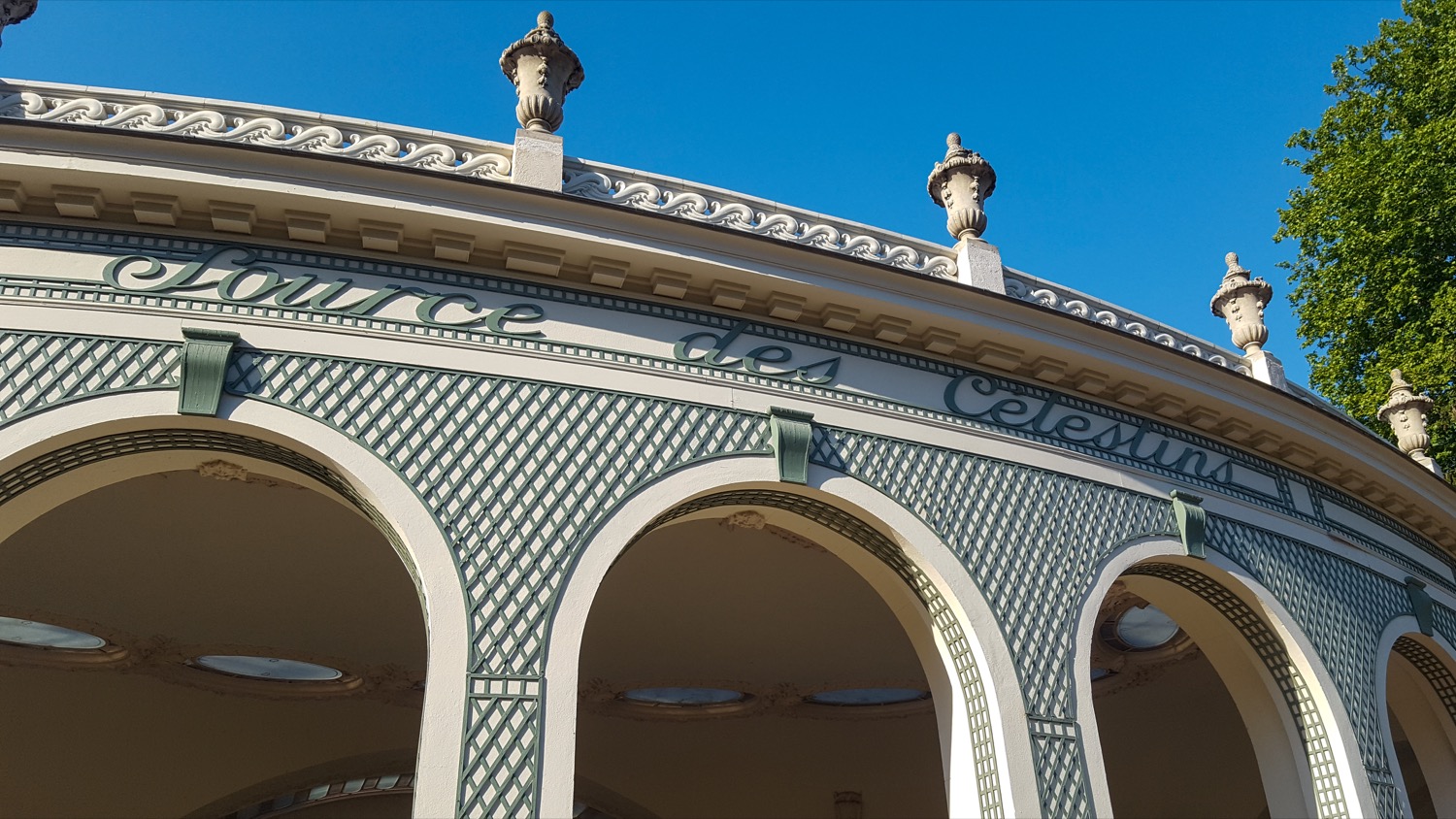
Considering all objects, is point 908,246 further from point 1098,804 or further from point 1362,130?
point 1362,130

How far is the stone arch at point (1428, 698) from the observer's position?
13172 mm

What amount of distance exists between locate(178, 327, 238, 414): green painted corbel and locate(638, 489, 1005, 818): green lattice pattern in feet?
10.6

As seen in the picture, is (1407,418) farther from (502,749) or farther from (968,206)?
(502,749)

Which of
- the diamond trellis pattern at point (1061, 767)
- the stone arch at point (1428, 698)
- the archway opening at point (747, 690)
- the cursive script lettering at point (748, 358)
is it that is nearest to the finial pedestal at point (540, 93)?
the cursive script lettering at point (748, 358)

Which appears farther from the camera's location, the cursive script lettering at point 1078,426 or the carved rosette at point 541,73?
the cursive script lettering at point 1078,426

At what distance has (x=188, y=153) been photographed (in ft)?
28.4

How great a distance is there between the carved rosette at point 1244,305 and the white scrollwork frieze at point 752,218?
4253 millimetres

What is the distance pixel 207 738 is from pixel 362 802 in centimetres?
267

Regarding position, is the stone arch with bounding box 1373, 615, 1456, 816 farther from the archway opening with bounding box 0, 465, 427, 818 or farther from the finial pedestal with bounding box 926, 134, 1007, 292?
the archway opening with bounding box 0, 465, 427, 818

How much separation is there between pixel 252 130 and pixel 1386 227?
18484 millimetres

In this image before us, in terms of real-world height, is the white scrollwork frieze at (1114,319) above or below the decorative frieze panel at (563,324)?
above

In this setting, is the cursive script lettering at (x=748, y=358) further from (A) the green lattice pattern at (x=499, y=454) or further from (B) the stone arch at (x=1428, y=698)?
(B) the stone arch at (x=1428, y=698)

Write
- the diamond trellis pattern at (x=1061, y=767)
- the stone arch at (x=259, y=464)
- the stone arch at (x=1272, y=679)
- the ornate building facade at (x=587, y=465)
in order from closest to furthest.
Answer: the stone arch at (x=259, y=464), the ornate building facade at (x=587, y=465), the diamond trellis pattern at (x=1061, y=767), the stone arch at (x=1272, y=679)

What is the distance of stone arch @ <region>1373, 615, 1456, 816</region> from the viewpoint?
43.2ft
